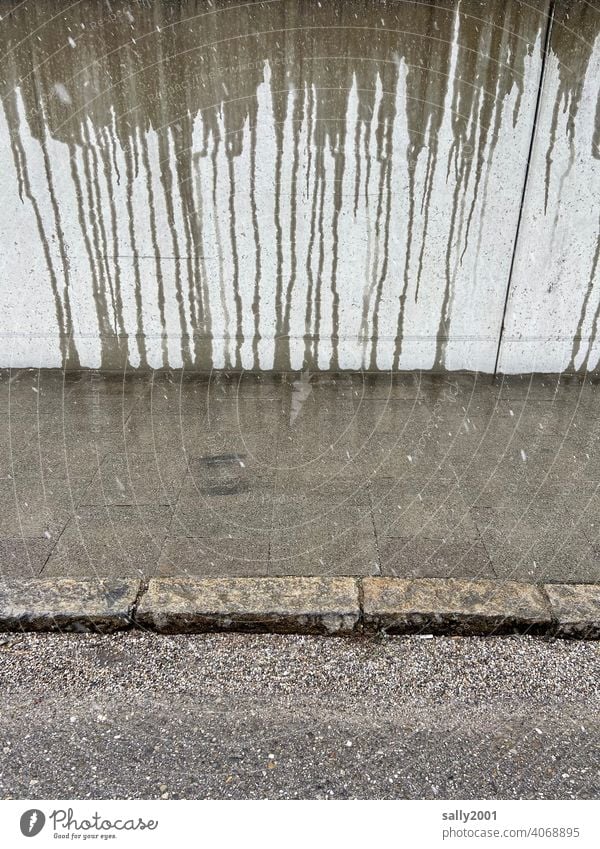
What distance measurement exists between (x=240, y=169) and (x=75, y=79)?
1.54 m

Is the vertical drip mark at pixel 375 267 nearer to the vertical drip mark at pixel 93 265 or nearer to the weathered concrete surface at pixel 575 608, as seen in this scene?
the vertical drip mark at pixel 93 265

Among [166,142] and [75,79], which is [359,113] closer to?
[166,142]

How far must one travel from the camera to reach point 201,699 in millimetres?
2533

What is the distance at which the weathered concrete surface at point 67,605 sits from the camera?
2.85 meters

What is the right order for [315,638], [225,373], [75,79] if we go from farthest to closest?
[225,373], [75,79], [315,638]

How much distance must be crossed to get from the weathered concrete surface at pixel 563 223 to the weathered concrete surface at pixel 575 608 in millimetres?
3335

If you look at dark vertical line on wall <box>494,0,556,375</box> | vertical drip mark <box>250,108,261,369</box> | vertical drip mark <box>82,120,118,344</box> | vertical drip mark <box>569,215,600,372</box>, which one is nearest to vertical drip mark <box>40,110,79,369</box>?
vertical drip mark <box>82,120,118,344</box>

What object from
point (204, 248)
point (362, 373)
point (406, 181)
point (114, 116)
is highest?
point (114, 116)

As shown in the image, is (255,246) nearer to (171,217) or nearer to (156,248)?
(171,217)

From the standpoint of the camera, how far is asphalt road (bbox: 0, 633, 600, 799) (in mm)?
2186

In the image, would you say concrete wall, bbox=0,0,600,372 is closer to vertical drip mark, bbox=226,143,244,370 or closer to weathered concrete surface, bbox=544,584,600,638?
vertical drip mark, bbox=226,143,244,370

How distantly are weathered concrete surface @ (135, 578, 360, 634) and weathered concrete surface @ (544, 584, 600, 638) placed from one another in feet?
3.16

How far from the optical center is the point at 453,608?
2869 mm

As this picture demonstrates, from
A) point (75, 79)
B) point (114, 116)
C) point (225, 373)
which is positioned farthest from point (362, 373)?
point (75, 79)
